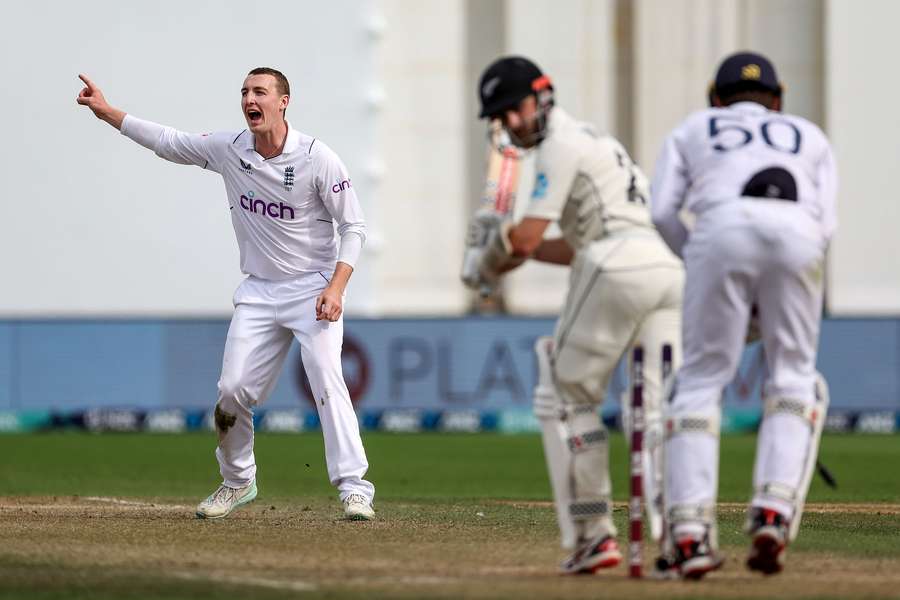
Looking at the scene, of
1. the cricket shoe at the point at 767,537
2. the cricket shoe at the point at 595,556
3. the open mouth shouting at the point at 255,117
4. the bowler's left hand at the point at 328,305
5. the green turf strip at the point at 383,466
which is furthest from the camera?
the green turf strip at the point at 383,466

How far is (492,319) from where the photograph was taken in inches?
899

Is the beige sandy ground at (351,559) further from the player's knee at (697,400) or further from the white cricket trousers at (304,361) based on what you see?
the player's knee at (697,400)

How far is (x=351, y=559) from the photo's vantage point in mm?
7410

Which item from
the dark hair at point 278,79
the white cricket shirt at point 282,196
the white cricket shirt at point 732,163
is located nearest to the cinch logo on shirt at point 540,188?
the white cricket shirt at point 732,163

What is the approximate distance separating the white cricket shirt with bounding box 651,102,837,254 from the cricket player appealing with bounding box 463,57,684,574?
21 centimetres

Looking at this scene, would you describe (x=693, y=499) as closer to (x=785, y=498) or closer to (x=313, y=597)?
(x=785, y=498)

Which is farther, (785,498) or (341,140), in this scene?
(341,140)

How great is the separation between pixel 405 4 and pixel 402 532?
1981 centimetres

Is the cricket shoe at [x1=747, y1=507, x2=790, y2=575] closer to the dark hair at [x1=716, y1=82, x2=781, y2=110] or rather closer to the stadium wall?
the dark hair at [x1=716, y1=82, x2=781, y2=110]

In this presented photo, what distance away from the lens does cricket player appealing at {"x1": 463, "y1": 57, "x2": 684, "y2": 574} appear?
22.5 feet

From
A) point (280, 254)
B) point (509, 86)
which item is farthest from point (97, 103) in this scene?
point (509, 86)

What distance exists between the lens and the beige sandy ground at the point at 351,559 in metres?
6.44

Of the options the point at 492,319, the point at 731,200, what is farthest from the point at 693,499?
the point at 492,319

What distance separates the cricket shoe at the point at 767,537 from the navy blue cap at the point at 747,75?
1.73 m
